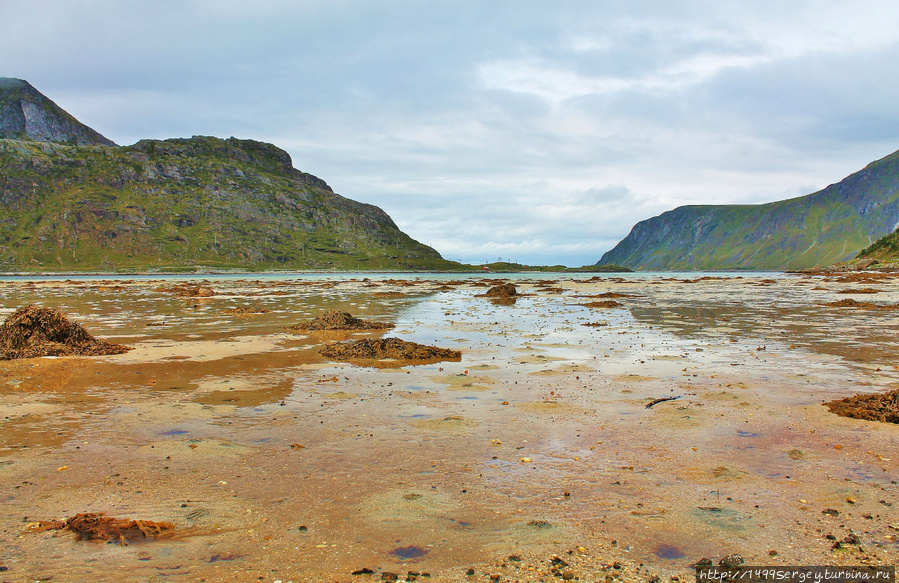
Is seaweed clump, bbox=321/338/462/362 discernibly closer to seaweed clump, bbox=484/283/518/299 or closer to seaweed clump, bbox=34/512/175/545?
seaweed clump, bbox=34/512/175/545

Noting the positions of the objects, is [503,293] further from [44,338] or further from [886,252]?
[886,252]

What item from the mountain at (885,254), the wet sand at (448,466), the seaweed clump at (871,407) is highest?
the mountain at (885,254)

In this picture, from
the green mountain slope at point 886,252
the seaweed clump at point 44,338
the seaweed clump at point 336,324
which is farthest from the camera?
the green mountain slope at point 886,252

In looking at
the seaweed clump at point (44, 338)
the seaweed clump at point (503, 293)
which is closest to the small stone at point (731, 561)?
the seaweed clump at point (44, 338)

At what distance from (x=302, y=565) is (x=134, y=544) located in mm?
1844

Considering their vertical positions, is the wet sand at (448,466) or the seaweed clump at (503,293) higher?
the seaweed clump at (503,293)

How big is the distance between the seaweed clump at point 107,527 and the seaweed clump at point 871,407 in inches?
437

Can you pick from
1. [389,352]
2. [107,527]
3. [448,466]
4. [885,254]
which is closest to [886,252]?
[885,254]

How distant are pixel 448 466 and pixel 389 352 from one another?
9.74 m

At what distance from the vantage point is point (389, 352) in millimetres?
16719

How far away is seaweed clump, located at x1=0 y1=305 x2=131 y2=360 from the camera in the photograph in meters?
16.7

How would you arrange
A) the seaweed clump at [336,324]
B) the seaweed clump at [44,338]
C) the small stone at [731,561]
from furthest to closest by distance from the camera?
the seaweed clump at [336,324] → the seaweed clump at [44,338] → the small stone at [731,561]

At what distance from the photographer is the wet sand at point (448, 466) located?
4.86m

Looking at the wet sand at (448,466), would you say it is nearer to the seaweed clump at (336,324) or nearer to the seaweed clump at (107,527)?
the seaweed clump at (107,527)
